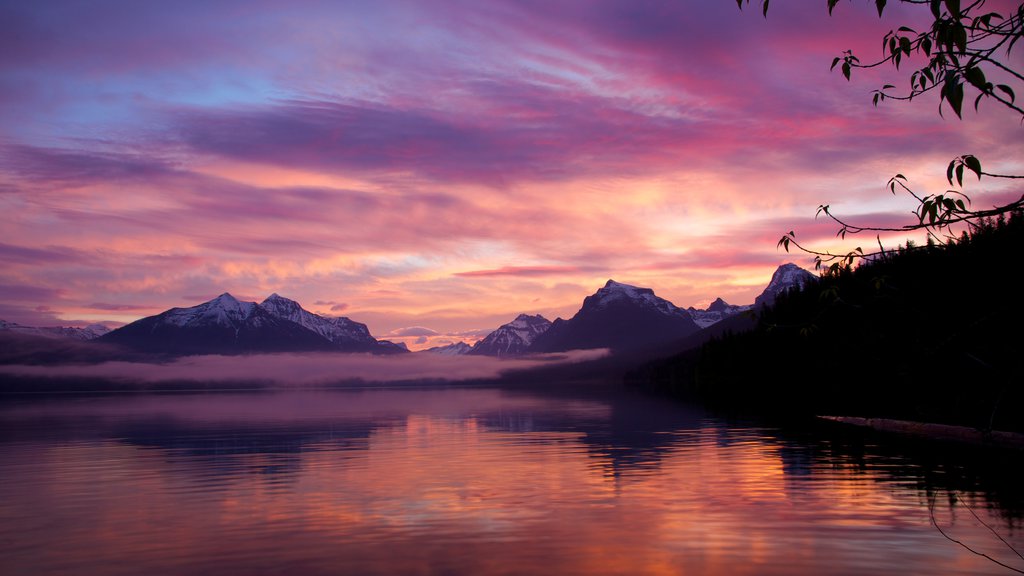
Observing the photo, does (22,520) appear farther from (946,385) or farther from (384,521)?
(946,385)

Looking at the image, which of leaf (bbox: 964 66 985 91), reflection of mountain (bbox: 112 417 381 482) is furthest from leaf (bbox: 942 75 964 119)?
reflection of mountain (bbox: 112 417 381 482)

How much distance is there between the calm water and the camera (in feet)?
64.8

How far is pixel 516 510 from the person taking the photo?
26922 millimetres

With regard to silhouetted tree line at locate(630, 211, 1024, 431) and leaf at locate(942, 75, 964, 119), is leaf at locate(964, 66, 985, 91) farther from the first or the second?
silhouetted tree line at locate(630, 211, 1024, 431)

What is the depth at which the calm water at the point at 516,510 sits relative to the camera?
19.8 m

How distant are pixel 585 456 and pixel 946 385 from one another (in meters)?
49.6

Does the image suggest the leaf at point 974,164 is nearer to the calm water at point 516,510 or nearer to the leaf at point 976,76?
the leaf at point 976,76

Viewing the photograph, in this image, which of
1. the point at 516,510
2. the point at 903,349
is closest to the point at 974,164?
the point at 516,510

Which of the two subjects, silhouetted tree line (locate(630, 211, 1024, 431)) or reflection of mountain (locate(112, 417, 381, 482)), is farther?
reflection of mountain (locate(112, 417, 381, 482))

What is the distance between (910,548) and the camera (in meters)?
20.2

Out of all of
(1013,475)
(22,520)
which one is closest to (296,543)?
(22,520)

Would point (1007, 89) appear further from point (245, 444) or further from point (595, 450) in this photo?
point (245, 444)

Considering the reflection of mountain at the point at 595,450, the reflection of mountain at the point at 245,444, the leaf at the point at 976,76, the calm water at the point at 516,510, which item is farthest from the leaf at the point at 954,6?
the reflection of mountain at the point at 245,444

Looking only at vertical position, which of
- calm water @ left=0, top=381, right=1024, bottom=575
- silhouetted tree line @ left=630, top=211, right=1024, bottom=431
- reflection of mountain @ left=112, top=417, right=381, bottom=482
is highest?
silhouetted tree line @ left=630, top=211, right=1024, bottom=431
